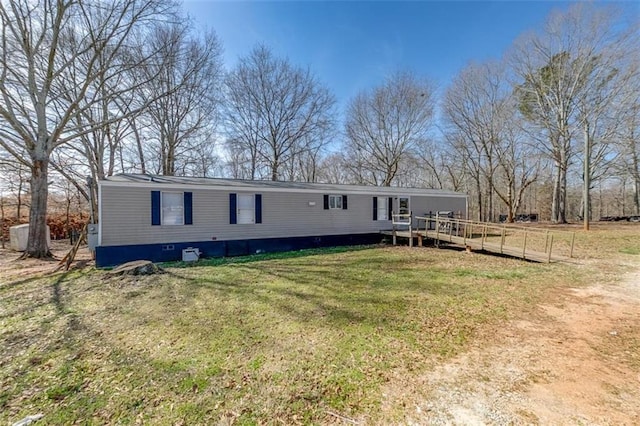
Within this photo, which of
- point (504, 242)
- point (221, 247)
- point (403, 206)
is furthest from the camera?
point (403, 206)

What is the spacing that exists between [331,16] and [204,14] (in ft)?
18.3

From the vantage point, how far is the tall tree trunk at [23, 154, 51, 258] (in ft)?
31.4

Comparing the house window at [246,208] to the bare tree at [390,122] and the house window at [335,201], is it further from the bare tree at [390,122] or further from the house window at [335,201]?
the bare tree at [390,122]

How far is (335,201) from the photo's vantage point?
40.8ft

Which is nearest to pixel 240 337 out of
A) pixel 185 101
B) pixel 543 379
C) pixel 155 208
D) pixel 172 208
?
pixel 543 379

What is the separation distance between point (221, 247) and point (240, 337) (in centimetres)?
693

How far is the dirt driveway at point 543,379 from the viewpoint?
226cm

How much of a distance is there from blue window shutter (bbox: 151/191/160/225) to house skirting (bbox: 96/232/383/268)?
806 millimetres

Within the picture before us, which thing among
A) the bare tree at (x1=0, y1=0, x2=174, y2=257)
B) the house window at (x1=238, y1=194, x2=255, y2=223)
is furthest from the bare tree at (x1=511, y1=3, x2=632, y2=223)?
the bare tree at (x1=0, y1=0, x2=174, y2=257)

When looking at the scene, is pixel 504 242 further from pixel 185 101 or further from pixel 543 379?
pixel 185 101

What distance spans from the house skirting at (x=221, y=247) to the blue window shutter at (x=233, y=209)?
0.77m

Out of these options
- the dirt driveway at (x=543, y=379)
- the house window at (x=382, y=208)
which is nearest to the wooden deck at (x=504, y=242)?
the house window at (x=382, y=208)

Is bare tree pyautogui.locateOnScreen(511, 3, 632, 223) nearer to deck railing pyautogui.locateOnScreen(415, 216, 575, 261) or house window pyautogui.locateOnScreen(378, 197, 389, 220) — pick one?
deck railing pyautogui.locateOnScreen(415, 216, 575, 261)

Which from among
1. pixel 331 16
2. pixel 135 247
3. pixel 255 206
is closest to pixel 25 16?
pixel 135 247
